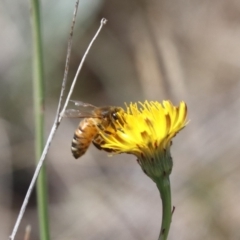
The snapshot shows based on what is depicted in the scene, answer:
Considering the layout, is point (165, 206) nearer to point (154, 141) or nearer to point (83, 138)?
point (154, 141)

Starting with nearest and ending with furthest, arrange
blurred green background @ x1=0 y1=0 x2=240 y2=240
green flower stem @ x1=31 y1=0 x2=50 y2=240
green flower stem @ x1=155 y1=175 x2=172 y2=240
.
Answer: green flower stem @ x1=155 y1=175 x2=172 y2=240 < green flower stem @ x1=31 y1=0 x2=50 y2=240 < blurred green background @ x1=0 y1=0 x2=240 y2=240

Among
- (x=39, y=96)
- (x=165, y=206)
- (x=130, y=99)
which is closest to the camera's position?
(x=165, y=206)

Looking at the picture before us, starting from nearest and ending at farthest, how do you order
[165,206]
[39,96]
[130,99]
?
[165,206], [39,96], [130,99]

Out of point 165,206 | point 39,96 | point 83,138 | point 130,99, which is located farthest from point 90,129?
point 130,99

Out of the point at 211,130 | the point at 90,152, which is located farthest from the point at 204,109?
the point at 90,152

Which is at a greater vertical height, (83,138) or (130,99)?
(83,138)

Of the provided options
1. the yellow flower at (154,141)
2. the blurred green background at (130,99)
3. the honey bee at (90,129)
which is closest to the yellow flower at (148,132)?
the yellow flower at (154,141)

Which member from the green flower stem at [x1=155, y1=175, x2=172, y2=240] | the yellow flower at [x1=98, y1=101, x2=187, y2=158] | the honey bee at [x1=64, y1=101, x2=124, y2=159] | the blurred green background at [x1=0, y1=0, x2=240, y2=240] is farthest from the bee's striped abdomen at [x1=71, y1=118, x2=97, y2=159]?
the blurred green background at [x1=0, y1=0, x2=240, y2=240]

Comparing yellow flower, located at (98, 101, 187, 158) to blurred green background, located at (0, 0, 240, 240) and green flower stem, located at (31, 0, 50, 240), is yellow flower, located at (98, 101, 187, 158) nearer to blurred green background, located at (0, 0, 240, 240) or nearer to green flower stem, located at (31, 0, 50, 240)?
green flower stem, located at (31, 0, 50, 240)
